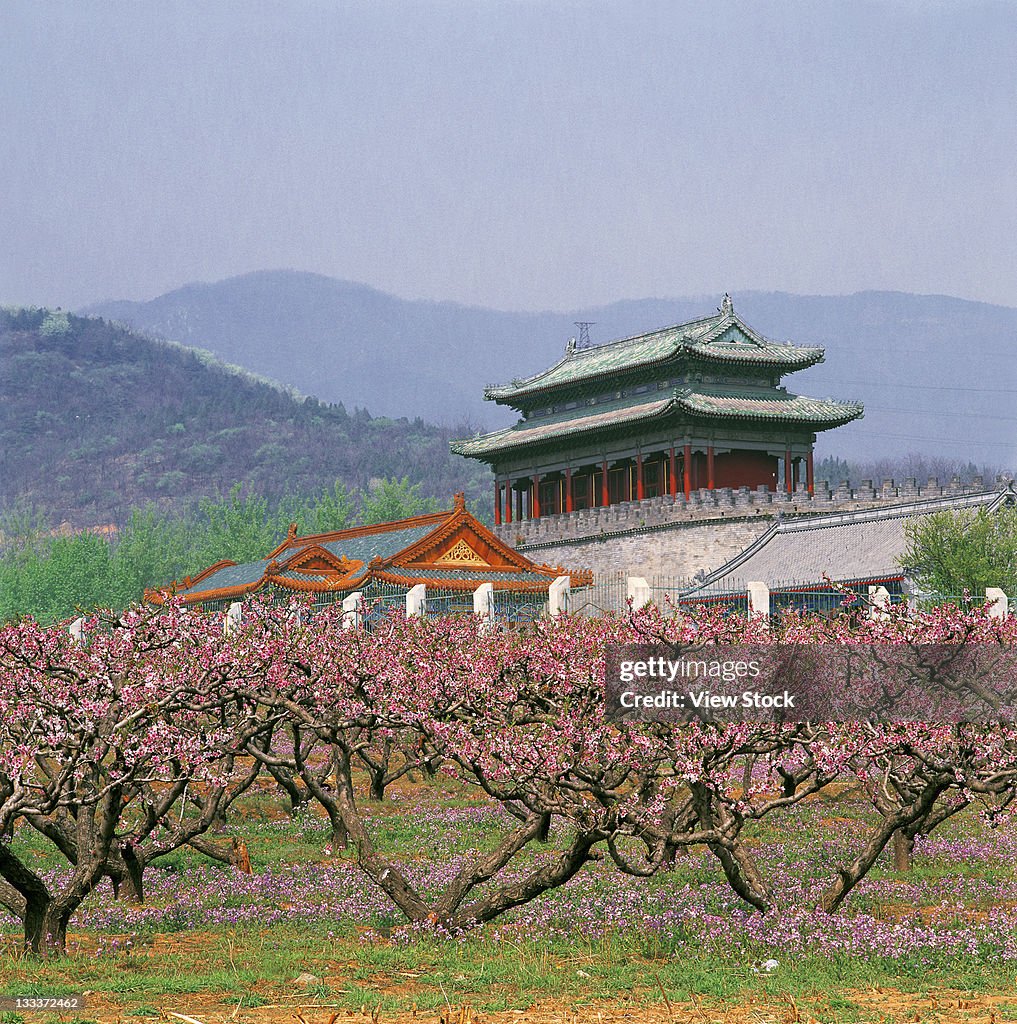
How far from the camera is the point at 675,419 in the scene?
5219cm

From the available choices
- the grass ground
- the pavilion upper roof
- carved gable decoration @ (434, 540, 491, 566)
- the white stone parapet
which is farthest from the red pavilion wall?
the grass ground

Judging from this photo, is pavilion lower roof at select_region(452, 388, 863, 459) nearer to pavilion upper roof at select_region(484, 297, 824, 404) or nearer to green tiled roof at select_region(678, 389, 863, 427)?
green tiled roof at select_region(678, 389, 863, 427)

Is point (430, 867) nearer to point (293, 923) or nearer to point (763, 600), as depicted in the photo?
point (293, 923)

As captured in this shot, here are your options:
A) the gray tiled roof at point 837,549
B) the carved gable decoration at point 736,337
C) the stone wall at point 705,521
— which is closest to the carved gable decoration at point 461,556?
the gray tiled roof at point 837,549

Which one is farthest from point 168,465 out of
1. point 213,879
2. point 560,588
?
point 213,879

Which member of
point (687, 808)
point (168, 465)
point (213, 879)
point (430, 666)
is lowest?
point (213, 879)

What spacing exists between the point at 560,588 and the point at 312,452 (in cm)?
13818

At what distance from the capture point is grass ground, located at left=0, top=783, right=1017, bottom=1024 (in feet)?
37.6

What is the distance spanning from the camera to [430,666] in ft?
51.3

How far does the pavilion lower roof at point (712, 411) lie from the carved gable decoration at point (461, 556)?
14.2 meters

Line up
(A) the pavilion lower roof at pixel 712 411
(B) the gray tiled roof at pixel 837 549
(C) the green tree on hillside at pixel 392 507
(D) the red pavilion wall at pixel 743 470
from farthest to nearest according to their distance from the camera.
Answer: (C) the green tree on hillside at pixel 392 507 < (D) the red pavilion wall at pixel 743 470 < (A) the pavilion lower roof at pixel 712 411 < (B) the gray tiled roof at pixel 837 549

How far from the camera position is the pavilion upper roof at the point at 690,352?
52875 mm

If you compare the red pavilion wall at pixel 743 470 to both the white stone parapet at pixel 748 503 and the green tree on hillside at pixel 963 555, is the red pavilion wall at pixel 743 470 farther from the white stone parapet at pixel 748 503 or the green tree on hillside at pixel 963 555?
the green tree on hillside at pixel 963 555

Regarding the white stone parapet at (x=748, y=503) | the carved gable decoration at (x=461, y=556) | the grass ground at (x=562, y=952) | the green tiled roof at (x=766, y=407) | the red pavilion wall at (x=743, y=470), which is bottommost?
the grass ground at (x=562, y=952)
